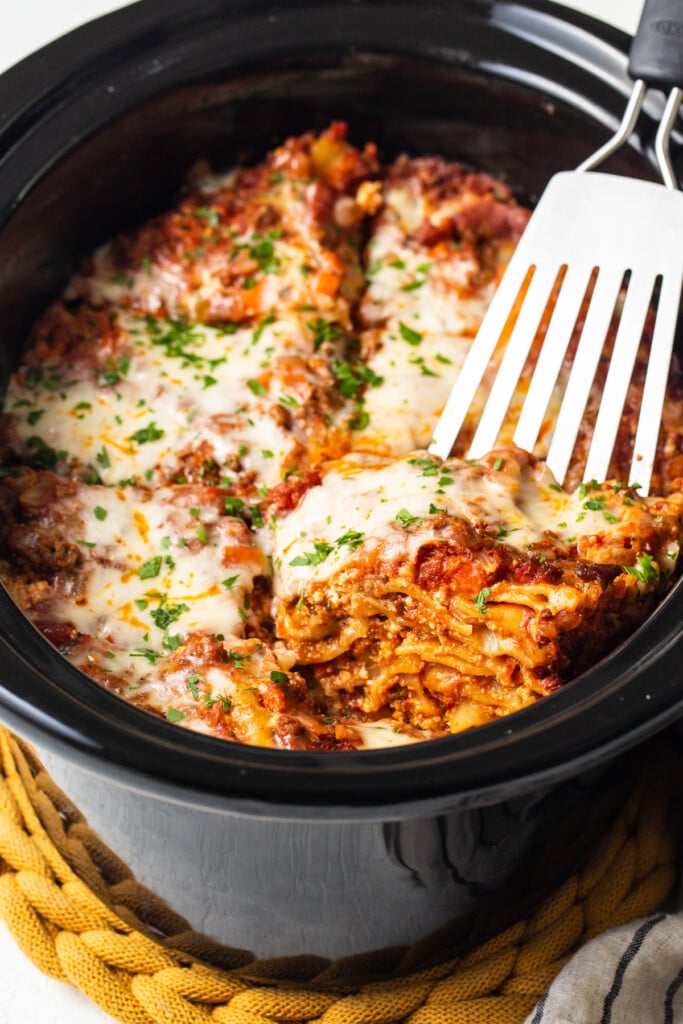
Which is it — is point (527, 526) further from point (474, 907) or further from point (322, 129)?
point (322, 129)

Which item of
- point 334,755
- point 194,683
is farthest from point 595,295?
point 334,755

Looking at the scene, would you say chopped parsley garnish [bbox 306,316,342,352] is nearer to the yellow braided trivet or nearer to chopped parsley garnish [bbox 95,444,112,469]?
chopped parsley garnish [bbox 95,444,112,469]

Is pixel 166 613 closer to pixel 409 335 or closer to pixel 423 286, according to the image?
pixel 409 335

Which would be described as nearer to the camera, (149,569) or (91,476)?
(149,569)

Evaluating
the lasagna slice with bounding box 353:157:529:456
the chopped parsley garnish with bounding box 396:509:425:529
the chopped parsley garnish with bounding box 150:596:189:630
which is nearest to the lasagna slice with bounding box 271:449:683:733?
the chopped parsley garnish with bounding box 396:509:425:529

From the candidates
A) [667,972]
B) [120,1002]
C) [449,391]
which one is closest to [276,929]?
[120,1002]

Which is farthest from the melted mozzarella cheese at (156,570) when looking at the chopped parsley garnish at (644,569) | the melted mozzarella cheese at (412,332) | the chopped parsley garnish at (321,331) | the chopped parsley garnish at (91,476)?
the chopped parsley garnish at (644,569)

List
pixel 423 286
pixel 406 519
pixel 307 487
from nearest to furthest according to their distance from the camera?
pixel 406 519 < pixel 307 487 < pixel 423 286

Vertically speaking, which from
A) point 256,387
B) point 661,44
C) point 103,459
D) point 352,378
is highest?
point 661,44
